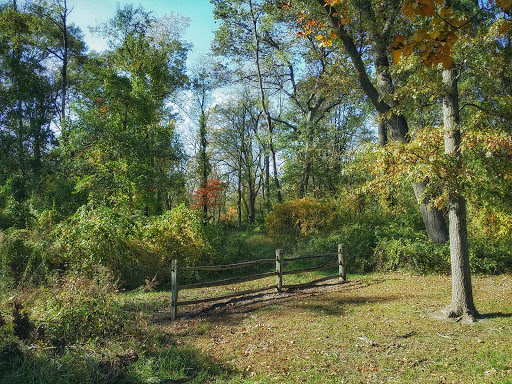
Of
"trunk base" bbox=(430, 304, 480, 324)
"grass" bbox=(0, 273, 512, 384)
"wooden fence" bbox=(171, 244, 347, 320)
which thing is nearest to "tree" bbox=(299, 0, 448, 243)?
"grass" bbox=(0, 273, 512, 384)

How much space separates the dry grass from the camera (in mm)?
4104

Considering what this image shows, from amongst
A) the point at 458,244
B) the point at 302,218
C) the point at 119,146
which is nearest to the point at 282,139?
the point at 302,218

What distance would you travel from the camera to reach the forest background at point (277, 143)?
581cm

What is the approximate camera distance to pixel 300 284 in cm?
880

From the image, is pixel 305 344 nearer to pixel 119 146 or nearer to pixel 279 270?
pixel 279 270

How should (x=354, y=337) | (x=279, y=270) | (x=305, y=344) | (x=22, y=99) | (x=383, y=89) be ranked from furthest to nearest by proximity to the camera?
(x=22, y=99)
(x=383, y=89)
(x=279, y=270)
(x=354, y=337)
(x=305, y=344)

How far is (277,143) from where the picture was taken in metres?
19.3

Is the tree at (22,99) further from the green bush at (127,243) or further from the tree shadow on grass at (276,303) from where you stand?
the tree shadow on grass at (276,303)

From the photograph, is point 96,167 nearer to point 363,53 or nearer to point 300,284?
point 300,284

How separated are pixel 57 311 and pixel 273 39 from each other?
18972 mm

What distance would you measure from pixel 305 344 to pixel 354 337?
31.3 inches

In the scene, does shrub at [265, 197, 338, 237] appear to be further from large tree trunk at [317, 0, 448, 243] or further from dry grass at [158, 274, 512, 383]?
dry grass at [158, 274, 512, 383]

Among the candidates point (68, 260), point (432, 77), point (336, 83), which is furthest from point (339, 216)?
point (68, 260)

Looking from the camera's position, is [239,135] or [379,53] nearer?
[379,53]
